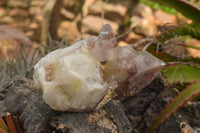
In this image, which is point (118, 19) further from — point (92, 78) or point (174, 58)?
point (92, 78)

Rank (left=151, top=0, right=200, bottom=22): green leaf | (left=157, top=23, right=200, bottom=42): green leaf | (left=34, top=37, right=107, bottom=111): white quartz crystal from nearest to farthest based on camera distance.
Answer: (left=34, top=37, right=107, bottom=111): white quartz crystal → (left=151, top=0, right=200, bottom=22): green leaf → (left=157, top=23, right=200, bottom=42): green leaf

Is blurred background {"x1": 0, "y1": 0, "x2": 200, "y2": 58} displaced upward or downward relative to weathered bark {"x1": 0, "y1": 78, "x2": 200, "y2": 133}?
downward

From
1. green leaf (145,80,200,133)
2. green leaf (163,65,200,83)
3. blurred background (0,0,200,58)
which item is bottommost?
blurred background (0,0,200,58)

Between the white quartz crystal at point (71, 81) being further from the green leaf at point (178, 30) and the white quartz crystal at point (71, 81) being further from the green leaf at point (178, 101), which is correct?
the green leaf at point (178, 30)

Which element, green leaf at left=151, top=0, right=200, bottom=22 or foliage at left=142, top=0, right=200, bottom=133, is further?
green leaf at left=151, top=0, right=200, bottom=22

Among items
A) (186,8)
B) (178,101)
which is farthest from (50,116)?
(186,8)

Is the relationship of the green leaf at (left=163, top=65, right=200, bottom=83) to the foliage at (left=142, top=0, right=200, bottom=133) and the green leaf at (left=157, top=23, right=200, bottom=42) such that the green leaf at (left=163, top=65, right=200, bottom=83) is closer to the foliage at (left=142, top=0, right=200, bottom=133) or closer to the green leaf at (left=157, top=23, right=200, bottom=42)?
the foliage at (left=142, top=0, right=200, bottom=133)

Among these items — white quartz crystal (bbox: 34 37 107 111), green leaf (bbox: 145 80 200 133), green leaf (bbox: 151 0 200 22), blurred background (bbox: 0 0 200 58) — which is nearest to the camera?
white quartz crystal (bbox: 34 37 107 111)

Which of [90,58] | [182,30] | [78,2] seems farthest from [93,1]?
[90,58]

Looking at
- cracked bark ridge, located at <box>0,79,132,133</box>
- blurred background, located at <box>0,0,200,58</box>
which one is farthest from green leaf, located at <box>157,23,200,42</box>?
blurred background, located at <box>0,0,200,58</box>
